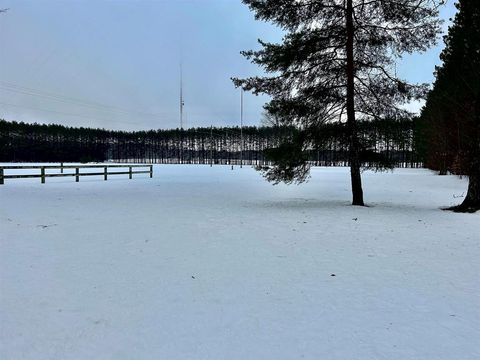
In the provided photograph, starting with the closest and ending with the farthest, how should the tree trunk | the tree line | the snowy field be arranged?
the snowy field
the tree trunk
the tree line

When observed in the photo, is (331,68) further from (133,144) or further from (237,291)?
(133,144)

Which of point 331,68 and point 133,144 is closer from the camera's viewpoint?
point 331,68

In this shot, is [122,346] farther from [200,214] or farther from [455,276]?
[200,214]

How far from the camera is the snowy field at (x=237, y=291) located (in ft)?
9.55

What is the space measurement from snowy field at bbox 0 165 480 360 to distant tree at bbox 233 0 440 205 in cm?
435

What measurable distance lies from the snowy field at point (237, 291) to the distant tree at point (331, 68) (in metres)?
4.35

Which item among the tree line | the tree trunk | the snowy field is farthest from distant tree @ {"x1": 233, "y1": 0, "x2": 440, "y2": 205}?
the tree line

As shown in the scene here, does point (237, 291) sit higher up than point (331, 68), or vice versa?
→ point (331, 68)

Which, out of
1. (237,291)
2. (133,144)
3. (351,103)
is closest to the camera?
(237,291)

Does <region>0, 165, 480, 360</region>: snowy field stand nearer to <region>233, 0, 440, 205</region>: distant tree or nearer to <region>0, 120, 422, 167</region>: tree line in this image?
<region>233, 0, 440, 205</region>: distant tree

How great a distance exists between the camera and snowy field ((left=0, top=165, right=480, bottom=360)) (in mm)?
2910

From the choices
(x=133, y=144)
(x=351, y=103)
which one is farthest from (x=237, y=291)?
(x=133, y=144)

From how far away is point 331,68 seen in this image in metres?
12.0

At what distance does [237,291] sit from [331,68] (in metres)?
9.77
